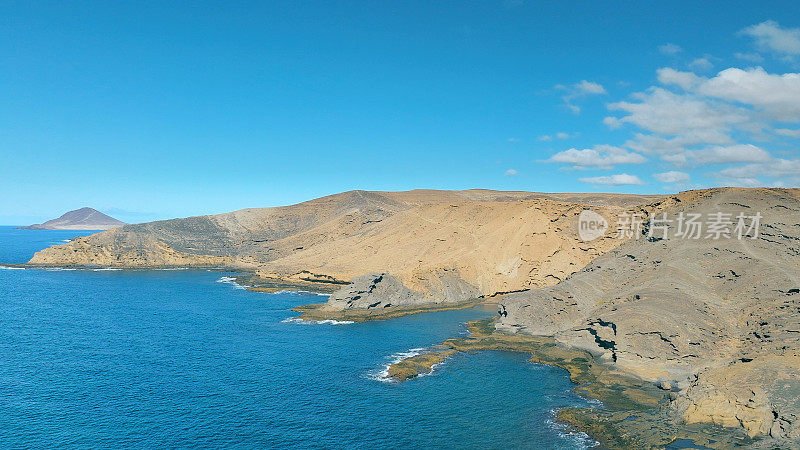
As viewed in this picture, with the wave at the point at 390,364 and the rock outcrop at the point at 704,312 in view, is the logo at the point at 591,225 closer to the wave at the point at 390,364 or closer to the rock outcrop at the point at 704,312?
the rock outcrop at the point at 704,312

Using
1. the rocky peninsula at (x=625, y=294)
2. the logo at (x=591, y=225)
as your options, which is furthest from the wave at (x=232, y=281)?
the logo at (x=591, y=225)

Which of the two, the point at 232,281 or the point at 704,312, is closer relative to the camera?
the point at 704,312

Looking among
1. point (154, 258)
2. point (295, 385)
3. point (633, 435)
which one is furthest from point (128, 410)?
point (154, 258)

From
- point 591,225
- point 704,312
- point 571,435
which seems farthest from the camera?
point 591,225

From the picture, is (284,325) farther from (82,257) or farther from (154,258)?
(82,257)

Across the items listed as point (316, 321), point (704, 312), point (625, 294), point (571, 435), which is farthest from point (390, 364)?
point (704, 312)

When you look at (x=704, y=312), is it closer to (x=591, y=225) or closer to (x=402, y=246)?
(x=591, y=225)

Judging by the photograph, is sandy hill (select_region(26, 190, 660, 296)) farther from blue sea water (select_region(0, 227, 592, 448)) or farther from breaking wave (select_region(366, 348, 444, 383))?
breaking wave (select_region(366, 348, 444, 383))

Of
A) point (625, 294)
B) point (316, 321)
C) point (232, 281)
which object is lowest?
point (316, 321)
